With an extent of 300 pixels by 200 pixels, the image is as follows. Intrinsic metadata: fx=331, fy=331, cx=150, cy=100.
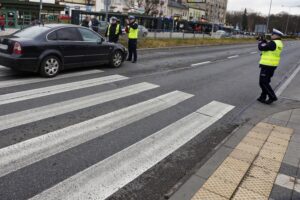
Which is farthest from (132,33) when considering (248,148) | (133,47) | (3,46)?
(248,148)

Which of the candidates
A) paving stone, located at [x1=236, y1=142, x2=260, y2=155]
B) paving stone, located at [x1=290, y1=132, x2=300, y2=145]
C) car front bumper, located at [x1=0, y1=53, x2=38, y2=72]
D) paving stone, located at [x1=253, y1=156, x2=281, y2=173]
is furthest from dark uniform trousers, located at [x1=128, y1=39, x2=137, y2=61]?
paving stone, located at [x1=253, y1=156, x2=281, y2=173]

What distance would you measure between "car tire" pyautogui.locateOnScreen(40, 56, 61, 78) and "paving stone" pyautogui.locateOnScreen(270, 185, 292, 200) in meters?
6.94

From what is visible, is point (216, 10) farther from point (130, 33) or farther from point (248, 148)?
point (248, 148)

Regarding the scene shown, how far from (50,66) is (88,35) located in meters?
1.91

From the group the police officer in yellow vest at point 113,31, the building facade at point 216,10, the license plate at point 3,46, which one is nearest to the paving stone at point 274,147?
the license plate at point 3,46

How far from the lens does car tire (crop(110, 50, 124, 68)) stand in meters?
11.6

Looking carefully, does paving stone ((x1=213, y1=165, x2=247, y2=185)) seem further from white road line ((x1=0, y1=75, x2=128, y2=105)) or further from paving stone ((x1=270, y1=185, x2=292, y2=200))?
white road line ((x1=0, y1=75, x2=128, y2=105))

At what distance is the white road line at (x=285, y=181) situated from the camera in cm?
403

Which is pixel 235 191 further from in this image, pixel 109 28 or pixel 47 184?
pixel 109 28

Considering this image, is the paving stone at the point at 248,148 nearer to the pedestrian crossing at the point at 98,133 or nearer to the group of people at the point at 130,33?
the pedestrian crossing at the point at 98,133

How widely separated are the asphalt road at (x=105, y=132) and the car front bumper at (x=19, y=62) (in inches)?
13.1

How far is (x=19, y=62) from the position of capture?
Result: 853cm

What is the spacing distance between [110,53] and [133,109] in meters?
4.87

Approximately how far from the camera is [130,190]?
3822 mm
